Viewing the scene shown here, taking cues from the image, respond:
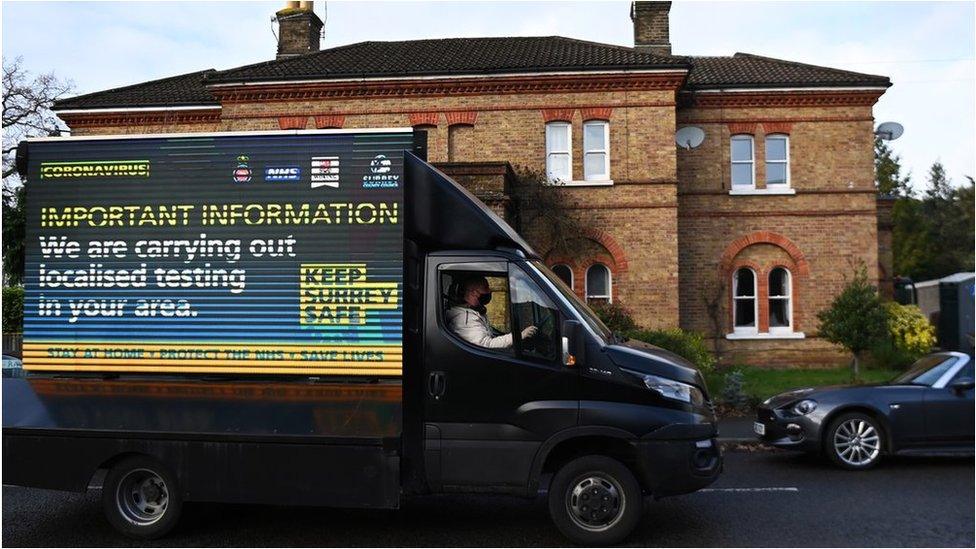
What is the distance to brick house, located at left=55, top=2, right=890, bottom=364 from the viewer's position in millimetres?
20859

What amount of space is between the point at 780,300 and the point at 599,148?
6.58 m

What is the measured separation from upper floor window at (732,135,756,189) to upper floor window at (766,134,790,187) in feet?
1.40

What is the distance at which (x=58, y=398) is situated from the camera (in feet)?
21.1

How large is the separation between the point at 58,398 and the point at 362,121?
16.3 metres

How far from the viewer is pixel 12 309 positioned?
22.3 metres

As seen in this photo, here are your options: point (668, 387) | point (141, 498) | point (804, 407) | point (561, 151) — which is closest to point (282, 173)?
point (141, 498)

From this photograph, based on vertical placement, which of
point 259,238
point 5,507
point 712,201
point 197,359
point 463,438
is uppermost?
point 712,201

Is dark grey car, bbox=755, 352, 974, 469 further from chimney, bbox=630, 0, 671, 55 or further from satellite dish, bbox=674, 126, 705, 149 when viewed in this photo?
chimney, bbox=630, 0, 671, 55

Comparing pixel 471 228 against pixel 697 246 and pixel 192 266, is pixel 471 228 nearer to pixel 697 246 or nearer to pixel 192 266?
pixel 192 266

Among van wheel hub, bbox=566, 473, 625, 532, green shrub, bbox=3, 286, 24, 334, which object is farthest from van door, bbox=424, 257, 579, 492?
green shrub, bbox=3, 286, 24, 334

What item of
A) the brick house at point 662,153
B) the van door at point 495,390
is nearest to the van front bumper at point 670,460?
the van door at point 495,390

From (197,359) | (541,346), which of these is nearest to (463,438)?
(541,346)

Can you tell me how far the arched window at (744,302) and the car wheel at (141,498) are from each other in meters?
18.4

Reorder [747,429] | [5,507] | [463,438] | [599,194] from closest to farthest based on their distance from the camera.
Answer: [463,438]
[5,507]
[747,429]
[599,194]
